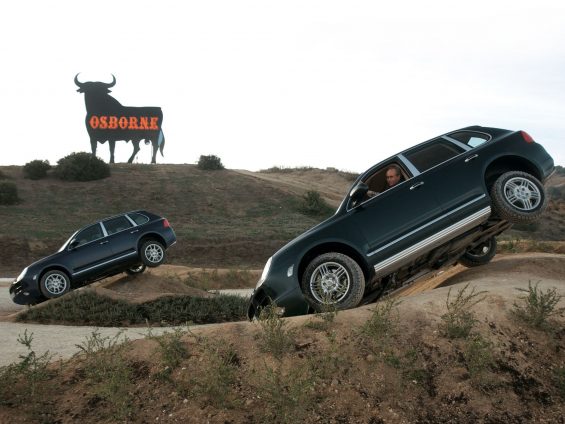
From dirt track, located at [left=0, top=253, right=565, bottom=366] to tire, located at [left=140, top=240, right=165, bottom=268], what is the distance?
439cm

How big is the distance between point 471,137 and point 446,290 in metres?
2.77

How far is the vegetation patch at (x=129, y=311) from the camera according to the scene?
12906 mm

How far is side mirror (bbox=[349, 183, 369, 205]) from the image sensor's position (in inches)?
308

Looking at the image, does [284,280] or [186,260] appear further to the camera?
[186,260]

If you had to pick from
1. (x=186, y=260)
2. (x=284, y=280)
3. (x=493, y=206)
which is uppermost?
(x=493, y=206)

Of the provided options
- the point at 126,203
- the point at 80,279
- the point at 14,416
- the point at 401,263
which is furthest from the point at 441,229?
the point at 126,203

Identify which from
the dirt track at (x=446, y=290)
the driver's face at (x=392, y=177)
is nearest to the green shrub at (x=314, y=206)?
the dirt track at (x=446, y=290)

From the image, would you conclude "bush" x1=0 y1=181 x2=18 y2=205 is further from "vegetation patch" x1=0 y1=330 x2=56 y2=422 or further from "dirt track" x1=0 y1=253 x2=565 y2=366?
"vegetation patch" x1=0 y1=330 x2=56 y2=422

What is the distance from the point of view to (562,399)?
5.24 meters

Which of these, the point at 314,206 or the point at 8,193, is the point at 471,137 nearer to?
the point at 314,206

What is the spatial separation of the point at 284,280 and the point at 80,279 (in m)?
10.1

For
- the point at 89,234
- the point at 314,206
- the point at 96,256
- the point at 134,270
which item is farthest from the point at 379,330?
the point at 314,206

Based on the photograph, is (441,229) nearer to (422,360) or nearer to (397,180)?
(397,180)

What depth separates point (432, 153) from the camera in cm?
878
